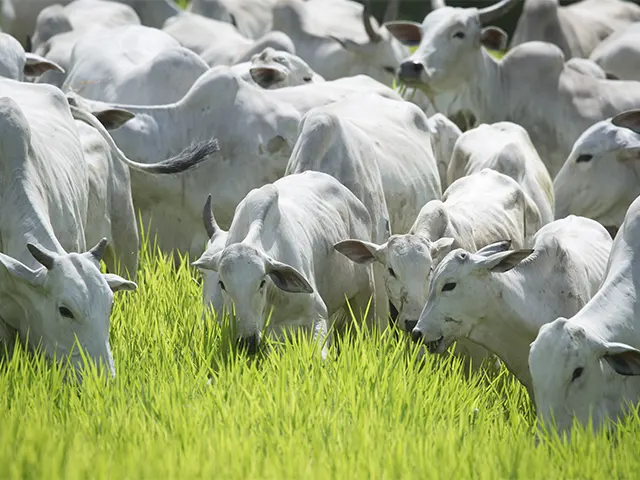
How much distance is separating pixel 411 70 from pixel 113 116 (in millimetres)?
3170

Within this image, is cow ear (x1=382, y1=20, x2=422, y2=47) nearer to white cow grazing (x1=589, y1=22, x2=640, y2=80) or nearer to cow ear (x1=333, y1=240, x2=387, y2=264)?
white cow grazing (x1=589, y1=22, x2=640, y2=80)

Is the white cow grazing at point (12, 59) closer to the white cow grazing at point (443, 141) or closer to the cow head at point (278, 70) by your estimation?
the cow head at point (278, 70)

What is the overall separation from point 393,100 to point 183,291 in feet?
Result: 7.54

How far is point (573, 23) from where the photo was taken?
15.1 meters

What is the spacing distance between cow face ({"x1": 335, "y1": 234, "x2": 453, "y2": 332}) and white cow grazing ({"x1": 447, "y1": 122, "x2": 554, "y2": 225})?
194 centimetres

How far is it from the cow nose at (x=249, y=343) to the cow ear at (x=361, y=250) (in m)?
0.71

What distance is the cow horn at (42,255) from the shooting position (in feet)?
19.4

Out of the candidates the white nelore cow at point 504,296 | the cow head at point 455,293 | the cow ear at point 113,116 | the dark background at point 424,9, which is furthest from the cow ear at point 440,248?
the dark background at point 424,9

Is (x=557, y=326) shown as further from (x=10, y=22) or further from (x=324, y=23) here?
(x=10, y=22)

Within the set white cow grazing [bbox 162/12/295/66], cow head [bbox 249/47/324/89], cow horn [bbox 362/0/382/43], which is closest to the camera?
cow head [bbox 249/47/324/89]

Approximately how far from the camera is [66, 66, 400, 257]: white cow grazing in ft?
28.8

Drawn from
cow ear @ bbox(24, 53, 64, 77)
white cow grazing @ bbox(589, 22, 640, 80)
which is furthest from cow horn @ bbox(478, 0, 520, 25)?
cow ear @ bbox(24, 53, 64, 77)

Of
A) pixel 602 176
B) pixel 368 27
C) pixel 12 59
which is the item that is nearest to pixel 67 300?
pixel 12 59

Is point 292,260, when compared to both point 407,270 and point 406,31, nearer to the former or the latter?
point 407,270
